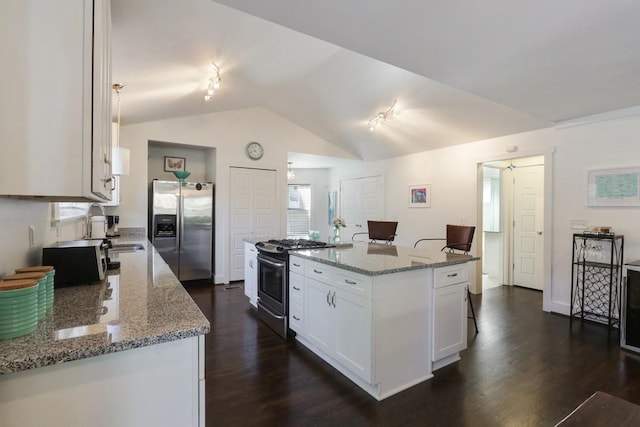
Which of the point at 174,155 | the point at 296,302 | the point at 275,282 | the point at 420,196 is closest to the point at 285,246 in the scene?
the point at 275,282

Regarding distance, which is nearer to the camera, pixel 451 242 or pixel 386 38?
pixel 386 38

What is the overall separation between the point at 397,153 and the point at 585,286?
3535 millimetres

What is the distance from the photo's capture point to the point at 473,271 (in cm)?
483

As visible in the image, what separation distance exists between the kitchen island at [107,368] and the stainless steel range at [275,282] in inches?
74.1

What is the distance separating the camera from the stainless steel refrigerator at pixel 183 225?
497cm

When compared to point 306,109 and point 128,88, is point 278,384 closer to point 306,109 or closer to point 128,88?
point 128,88

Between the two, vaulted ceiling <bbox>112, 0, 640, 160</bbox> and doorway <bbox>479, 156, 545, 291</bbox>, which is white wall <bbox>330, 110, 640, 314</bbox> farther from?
doorway <bbox>479, 156, 545, 291</bbox>

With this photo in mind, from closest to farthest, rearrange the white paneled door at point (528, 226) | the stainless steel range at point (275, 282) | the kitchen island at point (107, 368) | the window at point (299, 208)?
the kitchen island at point (107, 368) → the stainless steel range at point (275, 282) → the white paneled door at point (528, 226) → the window at point (299, 208)

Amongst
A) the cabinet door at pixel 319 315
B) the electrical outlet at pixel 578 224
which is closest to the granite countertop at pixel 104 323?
the cabinet door at pixel 319 315

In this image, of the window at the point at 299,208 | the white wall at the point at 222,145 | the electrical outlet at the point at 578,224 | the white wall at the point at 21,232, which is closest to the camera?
the white wall at the point at 21,232

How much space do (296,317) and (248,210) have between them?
3.04 meters

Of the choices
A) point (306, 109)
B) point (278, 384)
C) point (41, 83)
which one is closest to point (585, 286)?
point (278, 384)

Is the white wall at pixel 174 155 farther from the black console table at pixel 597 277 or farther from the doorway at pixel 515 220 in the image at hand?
the black console table at pixel 597 277

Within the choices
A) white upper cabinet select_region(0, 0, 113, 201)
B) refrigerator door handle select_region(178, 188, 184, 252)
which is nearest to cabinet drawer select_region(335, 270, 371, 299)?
white upper cabinet select_region(0, 0, 113, 201)
